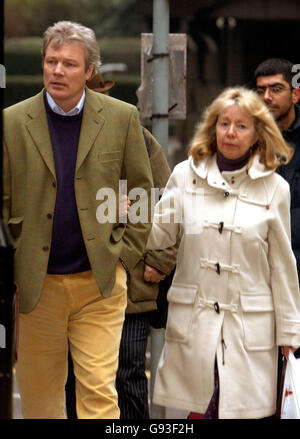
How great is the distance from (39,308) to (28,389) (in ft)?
1.42

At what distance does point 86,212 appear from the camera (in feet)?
16.8

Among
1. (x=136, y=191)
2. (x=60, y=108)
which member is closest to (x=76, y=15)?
(x=136, y=191)

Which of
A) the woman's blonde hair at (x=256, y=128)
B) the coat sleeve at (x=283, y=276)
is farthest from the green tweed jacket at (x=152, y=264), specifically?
the coat sleeve at (x=283, y=276)

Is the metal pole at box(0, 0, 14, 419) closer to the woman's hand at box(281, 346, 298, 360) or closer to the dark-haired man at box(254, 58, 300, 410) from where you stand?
the woman's hand at box(281, 346, 298, 360)

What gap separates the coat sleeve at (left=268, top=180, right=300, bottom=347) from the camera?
213 inches

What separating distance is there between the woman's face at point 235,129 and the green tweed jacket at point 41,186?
0.53m

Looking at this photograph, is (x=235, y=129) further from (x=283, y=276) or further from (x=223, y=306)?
(x=223, y=306)

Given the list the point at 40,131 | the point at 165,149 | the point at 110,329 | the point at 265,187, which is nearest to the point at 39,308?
the point at 110,329

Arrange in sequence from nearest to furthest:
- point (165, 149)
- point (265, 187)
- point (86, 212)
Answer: point (86, 212) < point (265, 187) < point (165, 149)

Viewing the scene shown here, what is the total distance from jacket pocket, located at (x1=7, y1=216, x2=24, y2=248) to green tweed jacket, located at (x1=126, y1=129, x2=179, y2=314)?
0.92 metres

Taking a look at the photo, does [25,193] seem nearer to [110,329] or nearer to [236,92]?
[110,329]

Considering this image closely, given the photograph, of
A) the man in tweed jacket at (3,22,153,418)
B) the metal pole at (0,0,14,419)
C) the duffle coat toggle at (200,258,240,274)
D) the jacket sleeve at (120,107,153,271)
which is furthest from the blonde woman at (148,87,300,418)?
the metal pole at (0,0,14,419)

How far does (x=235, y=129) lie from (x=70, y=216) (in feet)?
2.99
